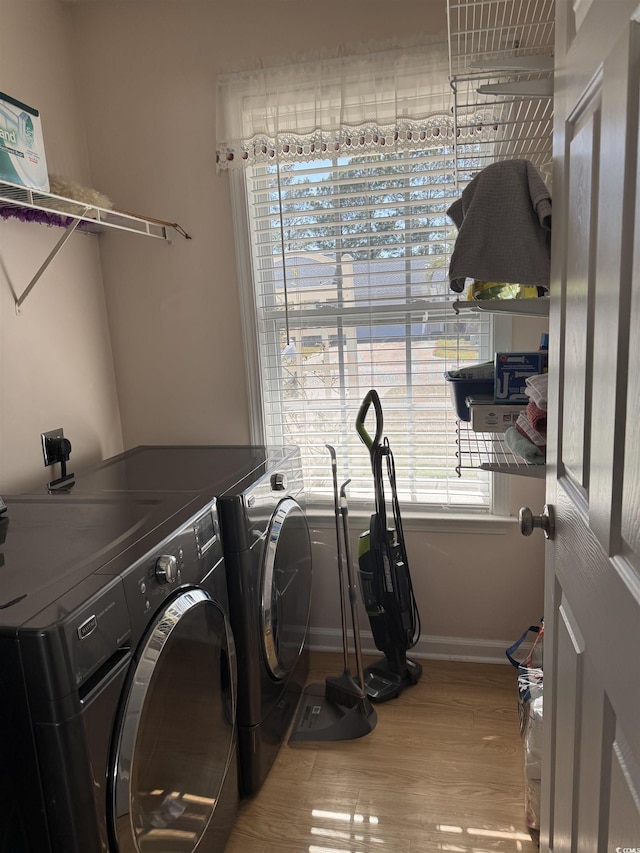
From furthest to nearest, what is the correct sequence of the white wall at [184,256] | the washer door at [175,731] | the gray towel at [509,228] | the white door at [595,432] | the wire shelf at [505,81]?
the white wall at [184,256] → the wire shelf at [505,81] → the gray towel at [509,228] → the washer door at [175,731] → the white door at [595,432]

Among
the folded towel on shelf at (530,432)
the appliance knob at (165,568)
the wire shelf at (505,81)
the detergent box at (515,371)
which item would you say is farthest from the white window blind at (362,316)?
the appliance knob at (165,568)

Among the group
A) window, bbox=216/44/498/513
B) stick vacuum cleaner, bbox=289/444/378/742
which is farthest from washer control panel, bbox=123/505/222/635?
window, bbox=216/44/498/513

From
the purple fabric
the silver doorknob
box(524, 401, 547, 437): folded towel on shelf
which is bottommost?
the silver doorknob

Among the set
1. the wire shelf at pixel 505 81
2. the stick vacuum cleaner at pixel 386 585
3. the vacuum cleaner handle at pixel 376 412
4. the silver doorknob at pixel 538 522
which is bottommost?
the stick vacuum cleaner at pixel 386 585

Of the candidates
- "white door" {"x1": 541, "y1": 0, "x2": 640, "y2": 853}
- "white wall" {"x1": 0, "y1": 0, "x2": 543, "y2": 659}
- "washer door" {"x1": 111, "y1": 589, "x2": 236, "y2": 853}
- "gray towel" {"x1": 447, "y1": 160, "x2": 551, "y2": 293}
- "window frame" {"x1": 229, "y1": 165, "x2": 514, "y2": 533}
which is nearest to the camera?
"white door" {"x1": 541, "y1": 0, "x2": 640, "y2": 853}

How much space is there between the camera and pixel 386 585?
2.17m

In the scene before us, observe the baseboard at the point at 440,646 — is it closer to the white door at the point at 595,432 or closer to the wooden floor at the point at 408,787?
the wooden floor at the point at 408,787

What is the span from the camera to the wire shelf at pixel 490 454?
142 centimetres

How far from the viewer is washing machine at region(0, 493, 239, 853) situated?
0.97 meters

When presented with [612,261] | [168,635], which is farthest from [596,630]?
[168,635]

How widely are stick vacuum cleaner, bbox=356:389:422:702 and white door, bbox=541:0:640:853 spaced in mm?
997

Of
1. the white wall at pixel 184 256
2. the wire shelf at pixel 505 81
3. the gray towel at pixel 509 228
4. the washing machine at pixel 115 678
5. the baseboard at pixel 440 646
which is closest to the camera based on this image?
the washing machine at pixel 115 678

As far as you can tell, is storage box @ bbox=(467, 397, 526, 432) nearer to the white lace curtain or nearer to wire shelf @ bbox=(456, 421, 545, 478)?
wire shelf @ bbox=(456, 421, 545, 478)

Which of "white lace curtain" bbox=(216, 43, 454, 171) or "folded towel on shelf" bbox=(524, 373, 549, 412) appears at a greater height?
"white lace curtain" bbox=(216, 43, 454, 171)
